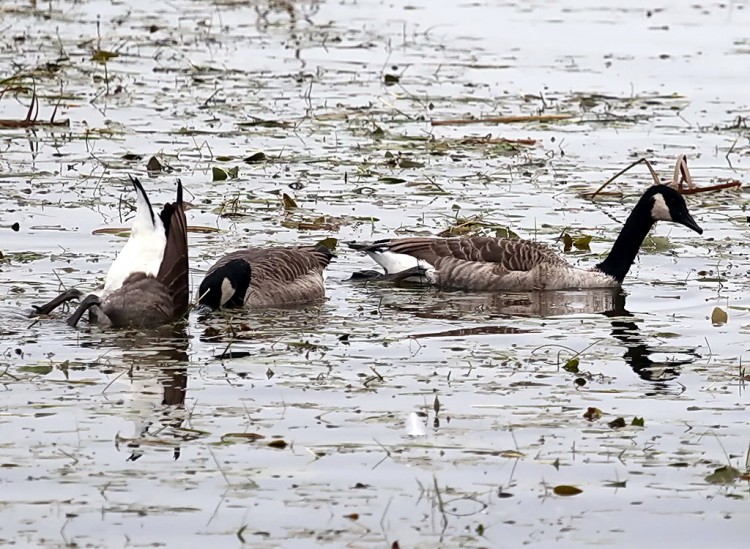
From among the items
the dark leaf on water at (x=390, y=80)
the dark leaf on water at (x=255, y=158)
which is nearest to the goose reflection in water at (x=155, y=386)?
the dark leaf on water at (x=255, y=158)

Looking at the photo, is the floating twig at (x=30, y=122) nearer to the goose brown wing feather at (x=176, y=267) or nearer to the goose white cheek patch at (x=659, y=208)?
the goose brown wing feather at (x=176, y=267)

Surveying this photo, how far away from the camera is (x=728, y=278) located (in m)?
13.3

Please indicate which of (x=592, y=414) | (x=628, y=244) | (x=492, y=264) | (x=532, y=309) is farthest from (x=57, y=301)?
(x=628, y=244)

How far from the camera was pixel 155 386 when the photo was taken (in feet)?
30.9

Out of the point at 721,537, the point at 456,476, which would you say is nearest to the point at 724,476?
the point at 721,537

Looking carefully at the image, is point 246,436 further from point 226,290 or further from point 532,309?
point 532,309

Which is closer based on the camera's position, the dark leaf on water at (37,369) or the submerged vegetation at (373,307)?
the submerged vegetation at (373,307)

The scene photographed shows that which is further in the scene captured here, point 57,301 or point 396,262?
point 396,262

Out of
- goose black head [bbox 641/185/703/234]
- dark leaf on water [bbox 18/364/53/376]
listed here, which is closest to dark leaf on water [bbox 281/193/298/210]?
goose black head [bbox 641/185/703/234]

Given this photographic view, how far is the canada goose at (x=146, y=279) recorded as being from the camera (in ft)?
36.3

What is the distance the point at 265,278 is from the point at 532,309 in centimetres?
212

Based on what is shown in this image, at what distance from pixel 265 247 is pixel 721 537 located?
6.94 metres

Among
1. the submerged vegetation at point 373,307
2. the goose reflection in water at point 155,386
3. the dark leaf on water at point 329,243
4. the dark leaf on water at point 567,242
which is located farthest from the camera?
the dark leaf on water at point 567,242

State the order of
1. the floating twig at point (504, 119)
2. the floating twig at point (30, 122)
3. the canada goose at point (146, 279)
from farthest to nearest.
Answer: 1. the floating twig at point (504, 119)
2. the floating twig at point (30, 122)
3. the canada goose at point (146, 279)
